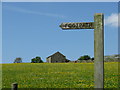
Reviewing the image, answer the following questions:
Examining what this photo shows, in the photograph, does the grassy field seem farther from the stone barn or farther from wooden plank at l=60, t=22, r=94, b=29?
the stone barn

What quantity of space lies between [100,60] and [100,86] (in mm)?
723

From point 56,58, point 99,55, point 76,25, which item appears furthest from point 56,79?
point 56,58

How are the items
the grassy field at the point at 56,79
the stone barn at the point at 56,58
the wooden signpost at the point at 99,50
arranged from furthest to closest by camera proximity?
1. the stone barn at the point at 56,58
2. the grassy field at the point at 56,79
3. the wooden signpost at the point at 99,50

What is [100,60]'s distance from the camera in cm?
684

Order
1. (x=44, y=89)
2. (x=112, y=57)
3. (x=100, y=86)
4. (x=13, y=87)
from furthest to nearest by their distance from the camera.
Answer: (x=112, y=57) < (x=44, y=89) < (x=100, y=86) < (x=13, y=87)

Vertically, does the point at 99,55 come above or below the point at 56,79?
above

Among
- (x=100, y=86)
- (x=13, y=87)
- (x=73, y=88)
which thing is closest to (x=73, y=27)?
(x=100, y=86)

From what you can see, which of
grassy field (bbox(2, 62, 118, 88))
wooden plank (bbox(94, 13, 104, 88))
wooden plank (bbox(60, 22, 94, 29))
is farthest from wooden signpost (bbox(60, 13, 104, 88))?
grassy field (bbox(2, 62, 118, 88))

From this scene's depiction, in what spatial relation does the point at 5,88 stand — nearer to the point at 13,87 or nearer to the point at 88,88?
the point at 88,88

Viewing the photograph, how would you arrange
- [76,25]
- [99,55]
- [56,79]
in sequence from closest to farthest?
[99,55]
[76,25]
[56,79]

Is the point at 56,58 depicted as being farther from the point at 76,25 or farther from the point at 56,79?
the point at 76,25

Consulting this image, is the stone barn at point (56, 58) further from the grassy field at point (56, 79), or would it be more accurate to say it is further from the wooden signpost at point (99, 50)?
the wooden signpost at point (99, 50)

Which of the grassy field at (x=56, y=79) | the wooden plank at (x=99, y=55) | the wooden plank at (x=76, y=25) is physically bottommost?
the grassy field at (x=56, y=79)

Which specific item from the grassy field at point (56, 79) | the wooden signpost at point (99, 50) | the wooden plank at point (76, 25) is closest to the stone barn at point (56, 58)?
the grassy field at point (56, 79)
